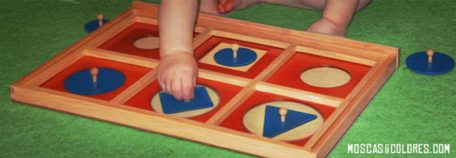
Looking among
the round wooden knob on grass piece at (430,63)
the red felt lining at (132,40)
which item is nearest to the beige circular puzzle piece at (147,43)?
the red felt lining at (132,40)

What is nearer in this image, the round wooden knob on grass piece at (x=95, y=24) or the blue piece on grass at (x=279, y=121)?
the blue piece on grass at (x=279, y=121)

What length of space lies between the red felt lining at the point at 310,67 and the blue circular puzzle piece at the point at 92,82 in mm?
233

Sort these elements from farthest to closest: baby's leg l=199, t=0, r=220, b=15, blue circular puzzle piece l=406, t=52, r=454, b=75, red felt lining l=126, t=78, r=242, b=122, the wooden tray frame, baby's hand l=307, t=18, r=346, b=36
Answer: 1. baby's leg l=199, t=0, r=220, b=15
2. baby's hand l=307, t=18, r=346, b=36
3. blue circular puzzle piece l=406, t=52, r=454, b=75
4. red felt lining l=126, t=78, r=242, b=122
5. the wooden tray frame

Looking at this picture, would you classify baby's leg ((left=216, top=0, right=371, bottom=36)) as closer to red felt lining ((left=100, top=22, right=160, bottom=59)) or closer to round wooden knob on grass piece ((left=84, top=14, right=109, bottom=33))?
red felt lining ((left=100, top=22, right=160, bottom=59))

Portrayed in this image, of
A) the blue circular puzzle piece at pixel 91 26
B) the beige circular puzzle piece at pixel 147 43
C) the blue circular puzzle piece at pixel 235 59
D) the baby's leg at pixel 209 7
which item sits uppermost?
the baby's leg at pixel 209 7

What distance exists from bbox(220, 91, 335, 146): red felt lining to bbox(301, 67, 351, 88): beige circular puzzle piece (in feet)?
0.21

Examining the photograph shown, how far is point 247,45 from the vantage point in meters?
1.28

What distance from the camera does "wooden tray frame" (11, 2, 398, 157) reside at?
0.98 m

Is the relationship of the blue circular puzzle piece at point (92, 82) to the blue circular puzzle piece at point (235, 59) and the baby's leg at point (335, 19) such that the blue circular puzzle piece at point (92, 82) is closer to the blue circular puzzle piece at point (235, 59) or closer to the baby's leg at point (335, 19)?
the blue circular puzzle piece at point (235, 59)

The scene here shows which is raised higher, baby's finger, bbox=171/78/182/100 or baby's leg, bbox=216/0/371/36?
baby's leg, bbox=216/0/371/36

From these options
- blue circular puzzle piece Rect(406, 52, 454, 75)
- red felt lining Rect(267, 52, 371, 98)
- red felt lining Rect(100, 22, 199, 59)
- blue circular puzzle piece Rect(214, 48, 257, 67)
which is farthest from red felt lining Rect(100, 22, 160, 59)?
blue circular puzzle piece Rect(406, 52, 454, 75)

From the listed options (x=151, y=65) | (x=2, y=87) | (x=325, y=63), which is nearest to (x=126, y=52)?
(x=151, y=65)

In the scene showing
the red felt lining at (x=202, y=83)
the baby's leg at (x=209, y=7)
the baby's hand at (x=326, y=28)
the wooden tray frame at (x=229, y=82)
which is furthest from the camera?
the baby's leg at (x=209, y=7)

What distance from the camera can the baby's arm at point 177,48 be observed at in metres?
1.11
